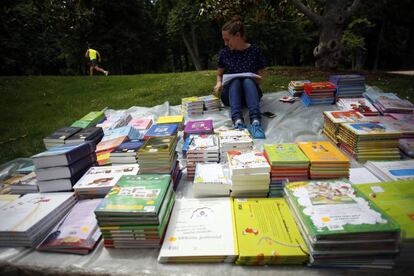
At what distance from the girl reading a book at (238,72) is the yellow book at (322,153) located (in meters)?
1.10

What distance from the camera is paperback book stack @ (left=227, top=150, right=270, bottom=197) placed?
1953 mm

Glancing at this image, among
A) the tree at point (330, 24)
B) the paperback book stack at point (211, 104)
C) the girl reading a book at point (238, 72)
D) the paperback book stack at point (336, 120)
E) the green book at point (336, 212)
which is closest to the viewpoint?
the green book at point (336, 212)

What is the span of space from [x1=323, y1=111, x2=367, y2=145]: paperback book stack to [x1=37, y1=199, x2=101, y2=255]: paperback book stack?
254cm

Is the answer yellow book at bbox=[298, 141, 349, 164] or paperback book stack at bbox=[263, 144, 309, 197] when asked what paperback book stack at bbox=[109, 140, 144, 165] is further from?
yellow book at bbox=[298, 141, 349, 164]

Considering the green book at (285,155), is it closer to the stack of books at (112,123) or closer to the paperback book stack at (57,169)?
the paperback book stack at (57,169)

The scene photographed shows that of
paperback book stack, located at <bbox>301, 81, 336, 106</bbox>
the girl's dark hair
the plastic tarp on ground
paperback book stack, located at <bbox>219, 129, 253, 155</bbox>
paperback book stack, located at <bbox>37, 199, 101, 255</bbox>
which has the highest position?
the girl's dark hair

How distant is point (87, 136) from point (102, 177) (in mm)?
1056

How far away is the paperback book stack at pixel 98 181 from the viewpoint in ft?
6.88

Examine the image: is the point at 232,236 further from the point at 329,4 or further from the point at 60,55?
the point at 60,55

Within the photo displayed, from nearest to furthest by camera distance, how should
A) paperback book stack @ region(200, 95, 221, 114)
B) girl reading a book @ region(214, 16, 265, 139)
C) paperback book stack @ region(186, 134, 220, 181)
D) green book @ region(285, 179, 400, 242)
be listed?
green book @ region(285, 179, 400, 242)
paperback book stack @ region(186, 134, 220, 181)
girl reading a book @ region(214, 16, 265, 139)
paperback book stack @ region(200, 95, 221, 114)

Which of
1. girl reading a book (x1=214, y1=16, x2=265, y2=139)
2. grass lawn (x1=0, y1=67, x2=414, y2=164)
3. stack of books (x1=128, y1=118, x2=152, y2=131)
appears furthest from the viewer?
grass lawn (x1=0, y1=67, x2=414, y2=164)

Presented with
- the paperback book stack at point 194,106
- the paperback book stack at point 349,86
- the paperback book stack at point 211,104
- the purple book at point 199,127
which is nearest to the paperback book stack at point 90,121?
the paperback book stack at point 194,106

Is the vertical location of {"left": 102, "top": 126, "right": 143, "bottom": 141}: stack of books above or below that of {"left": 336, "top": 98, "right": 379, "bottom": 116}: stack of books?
below

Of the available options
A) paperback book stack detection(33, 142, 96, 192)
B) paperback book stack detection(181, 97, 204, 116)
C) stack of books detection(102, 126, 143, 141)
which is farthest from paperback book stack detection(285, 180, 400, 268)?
paperback book stack detection(181, 97, 204, 116)
